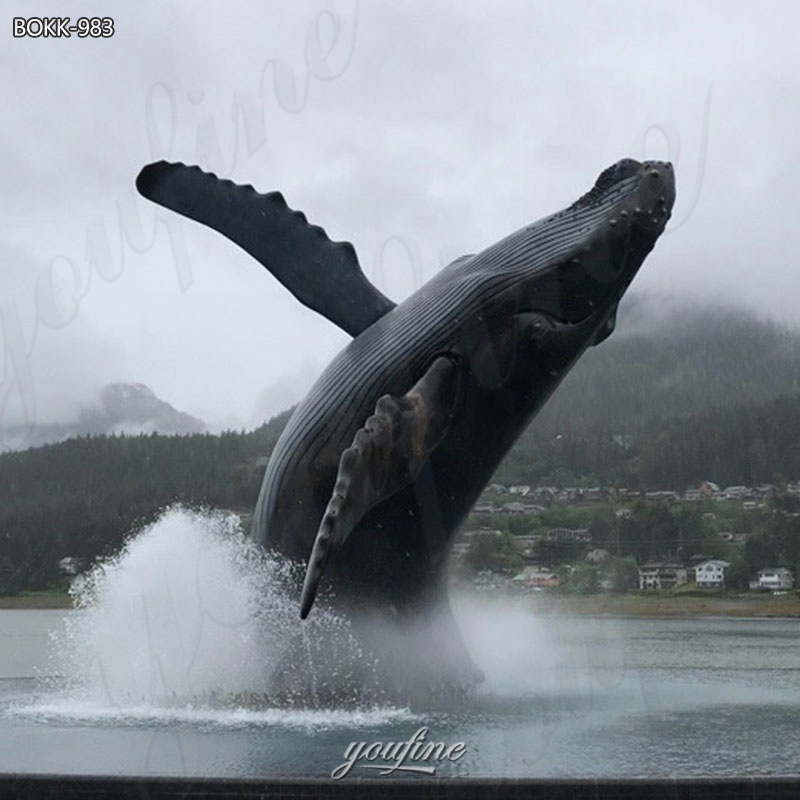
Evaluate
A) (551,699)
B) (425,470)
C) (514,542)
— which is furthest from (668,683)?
(514,542)

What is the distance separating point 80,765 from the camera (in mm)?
9578

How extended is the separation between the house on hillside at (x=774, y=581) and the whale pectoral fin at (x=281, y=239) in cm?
7284

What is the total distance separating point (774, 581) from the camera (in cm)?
8300

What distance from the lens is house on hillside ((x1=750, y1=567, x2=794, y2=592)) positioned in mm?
81500

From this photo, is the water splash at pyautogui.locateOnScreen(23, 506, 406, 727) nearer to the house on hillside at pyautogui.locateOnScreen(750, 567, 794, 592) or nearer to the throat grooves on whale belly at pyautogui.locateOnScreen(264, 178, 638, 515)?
the throat grooves on whale belly at pyautogui.locateOnScreen(264, 178, 638, 515)

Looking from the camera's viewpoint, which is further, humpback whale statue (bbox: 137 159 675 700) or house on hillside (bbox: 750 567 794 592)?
house on hillside (bbox: 750 567 794 592)

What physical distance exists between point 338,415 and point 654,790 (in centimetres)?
593

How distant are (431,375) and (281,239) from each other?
3.15 m

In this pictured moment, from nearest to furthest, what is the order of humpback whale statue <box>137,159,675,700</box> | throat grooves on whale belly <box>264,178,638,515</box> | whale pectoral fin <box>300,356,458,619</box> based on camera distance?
whale pectoral fin <box>300,356,458,619</box> < humpback whale statue <box>137,159,675,700</box> < throat grooves on whale belly <box>264,178,638,515</box>

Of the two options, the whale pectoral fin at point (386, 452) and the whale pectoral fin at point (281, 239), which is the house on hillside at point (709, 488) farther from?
the whale pectoral fin at point (386, 452)

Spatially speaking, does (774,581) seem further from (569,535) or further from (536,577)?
(536,577)

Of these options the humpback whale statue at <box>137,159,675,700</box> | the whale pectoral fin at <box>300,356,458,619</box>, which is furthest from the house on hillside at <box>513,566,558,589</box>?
the whale pectoral fin at <box>300,356,458,619</box>

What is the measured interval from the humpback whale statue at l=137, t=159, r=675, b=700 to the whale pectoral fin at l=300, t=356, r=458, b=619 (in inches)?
1.1

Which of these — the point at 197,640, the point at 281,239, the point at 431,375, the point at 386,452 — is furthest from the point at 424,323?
the point at 197,640
